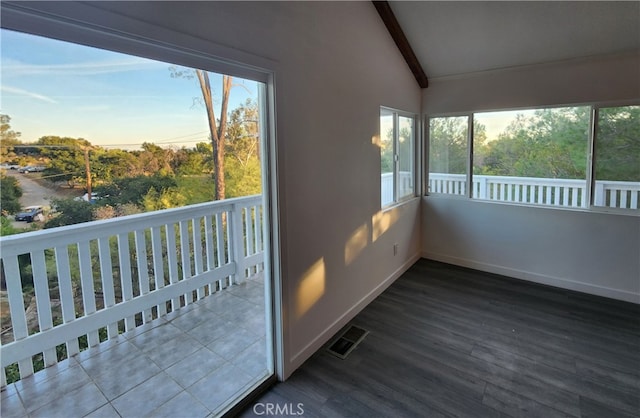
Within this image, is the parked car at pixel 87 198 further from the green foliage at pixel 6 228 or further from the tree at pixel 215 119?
the tree at pixel 215 119

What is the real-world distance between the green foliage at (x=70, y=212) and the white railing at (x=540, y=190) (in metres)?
Answer: 3.77

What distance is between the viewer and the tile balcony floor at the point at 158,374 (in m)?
2.01

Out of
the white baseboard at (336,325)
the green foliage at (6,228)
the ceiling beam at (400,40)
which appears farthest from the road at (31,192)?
the ceiling beam at (400,40)

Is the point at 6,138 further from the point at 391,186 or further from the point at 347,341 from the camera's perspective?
the point at 391,186

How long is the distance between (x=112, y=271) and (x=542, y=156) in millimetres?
4445

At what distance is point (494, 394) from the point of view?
211cm

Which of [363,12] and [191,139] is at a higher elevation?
[363,12]

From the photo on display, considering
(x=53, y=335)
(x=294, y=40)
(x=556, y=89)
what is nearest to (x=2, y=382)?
(x=53, y=335)

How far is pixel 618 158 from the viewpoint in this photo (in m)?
3.24

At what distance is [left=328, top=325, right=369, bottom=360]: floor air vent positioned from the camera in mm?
2557

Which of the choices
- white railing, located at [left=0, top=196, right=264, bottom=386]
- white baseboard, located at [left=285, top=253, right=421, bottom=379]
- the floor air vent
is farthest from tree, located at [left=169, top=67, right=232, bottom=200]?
the floor air vent

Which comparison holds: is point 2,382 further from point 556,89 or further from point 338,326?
point 556,89

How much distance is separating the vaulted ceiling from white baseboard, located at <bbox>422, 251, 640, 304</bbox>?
2.27 metres

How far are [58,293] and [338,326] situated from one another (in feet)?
7.04
